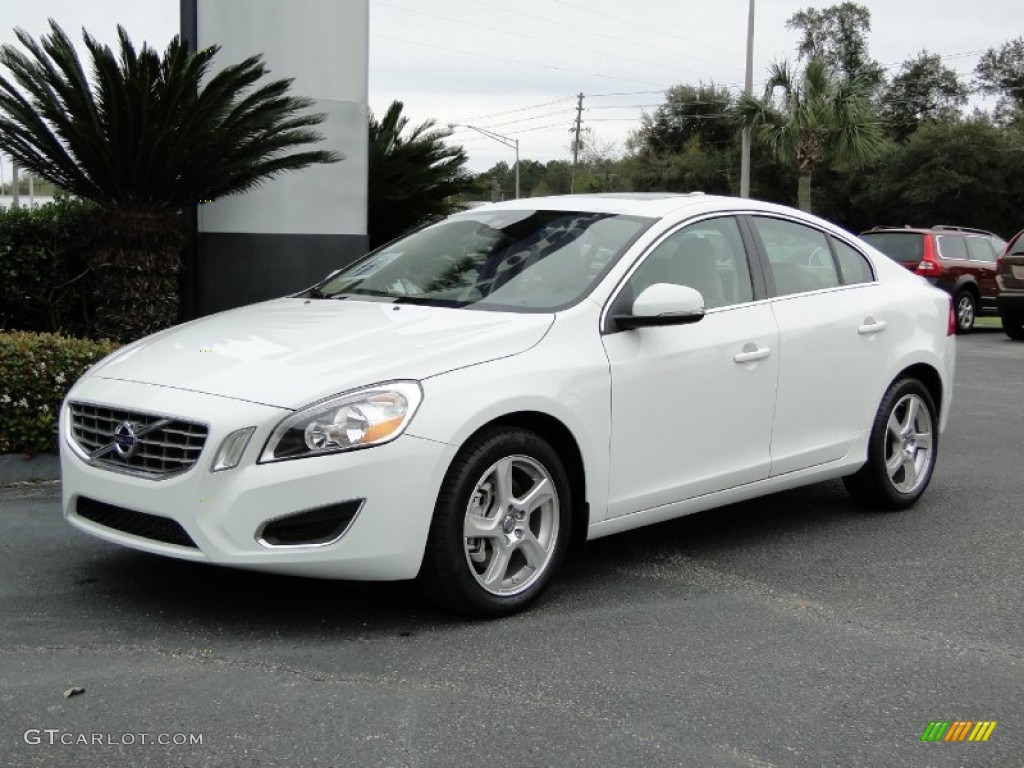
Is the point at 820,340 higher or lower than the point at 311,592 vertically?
higher

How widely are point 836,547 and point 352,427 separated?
2.70 m

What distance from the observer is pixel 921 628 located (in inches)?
184

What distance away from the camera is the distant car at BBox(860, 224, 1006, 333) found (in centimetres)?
1948

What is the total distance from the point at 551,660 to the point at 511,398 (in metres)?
0.94

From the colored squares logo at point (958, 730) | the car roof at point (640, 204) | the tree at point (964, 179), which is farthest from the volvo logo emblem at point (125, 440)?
the tree at point (964, 179)

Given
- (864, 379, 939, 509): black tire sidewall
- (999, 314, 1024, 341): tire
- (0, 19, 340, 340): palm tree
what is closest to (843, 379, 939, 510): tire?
(864, 379, 939, 509): black tire sidewall

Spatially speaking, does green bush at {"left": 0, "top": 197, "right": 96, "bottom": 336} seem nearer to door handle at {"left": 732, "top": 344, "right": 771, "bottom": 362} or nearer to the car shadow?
the car shadow

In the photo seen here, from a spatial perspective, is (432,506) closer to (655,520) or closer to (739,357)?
(655,520)

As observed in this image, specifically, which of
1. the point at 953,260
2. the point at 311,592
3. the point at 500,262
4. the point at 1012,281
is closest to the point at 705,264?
the point at 500,262

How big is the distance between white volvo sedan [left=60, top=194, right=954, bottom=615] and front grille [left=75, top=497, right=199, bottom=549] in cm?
1

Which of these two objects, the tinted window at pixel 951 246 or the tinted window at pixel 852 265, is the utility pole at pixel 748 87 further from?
the tinted window at pixel 852 265

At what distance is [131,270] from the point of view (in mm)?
8398

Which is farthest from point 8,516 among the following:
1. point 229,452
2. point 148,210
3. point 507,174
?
point 507,174

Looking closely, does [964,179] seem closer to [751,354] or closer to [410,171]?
[410,171]
